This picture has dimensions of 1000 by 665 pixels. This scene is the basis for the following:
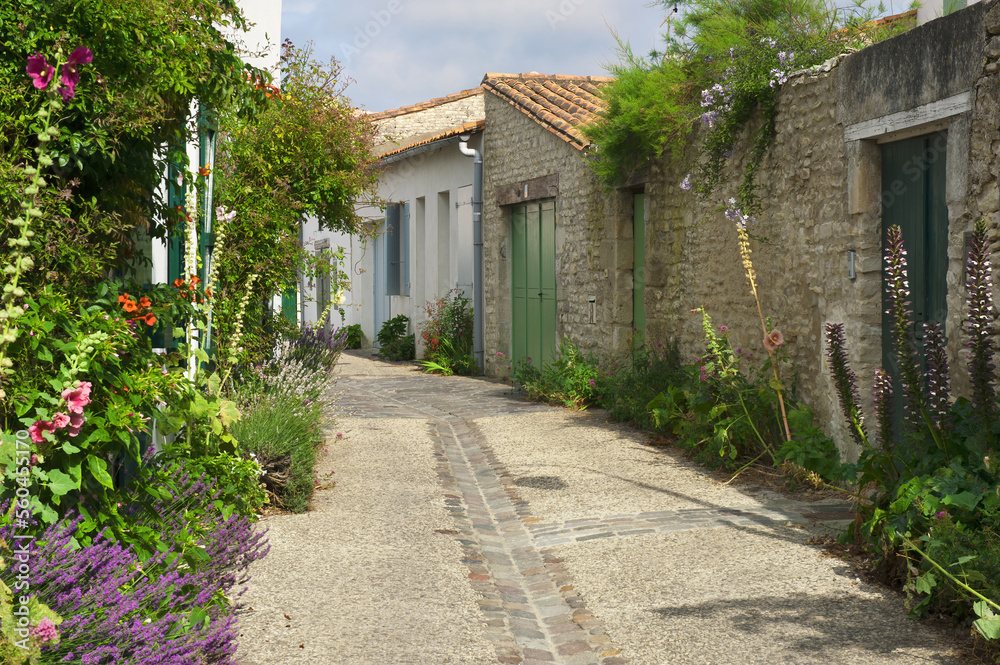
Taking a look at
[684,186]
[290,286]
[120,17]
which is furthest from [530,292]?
[120,17]

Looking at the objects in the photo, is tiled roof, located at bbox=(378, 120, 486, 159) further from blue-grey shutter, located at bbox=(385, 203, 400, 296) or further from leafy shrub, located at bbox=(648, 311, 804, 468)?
leafy shrub, located at bbox=(648, 311, 804, 468)

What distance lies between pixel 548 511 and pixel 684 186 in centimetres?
376

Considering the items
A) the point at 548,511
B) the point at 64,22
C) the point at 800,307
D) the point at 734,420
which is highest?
the point at 64,22

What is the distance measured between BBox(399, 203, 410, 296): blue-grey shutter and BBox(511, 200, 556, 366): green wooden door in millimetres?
4153

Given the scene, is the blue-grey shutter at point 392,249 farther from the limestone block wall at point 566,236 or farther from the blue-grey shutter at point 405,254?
the limestone block wall at point 566,236

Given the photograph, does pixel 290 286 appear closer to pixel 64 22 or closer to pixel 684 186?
pixel 684 186

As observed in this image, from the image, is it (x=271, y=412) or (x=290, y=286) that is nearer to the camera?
(x=271, y=412)

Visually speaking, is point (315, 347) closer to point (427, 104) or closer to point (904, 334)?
point (904, 334)

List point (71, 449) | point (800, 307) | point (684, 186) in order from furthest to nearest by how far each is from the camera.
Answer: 1. point (684, 186)
2. point (800, 307)
3. point (71, 449)

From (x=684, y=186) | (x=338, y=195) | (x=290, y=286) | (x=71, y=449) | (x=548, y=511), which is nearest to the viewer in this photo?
(x=71, y=449)

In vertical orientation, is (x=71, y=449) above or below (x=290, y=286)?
below

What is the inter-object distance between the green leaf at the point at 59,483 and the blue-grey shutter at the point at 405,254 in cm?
1425

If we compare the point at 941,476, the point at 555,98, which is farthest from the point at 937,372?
the point at 555,98

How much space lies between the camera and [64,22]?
317 centimetres
